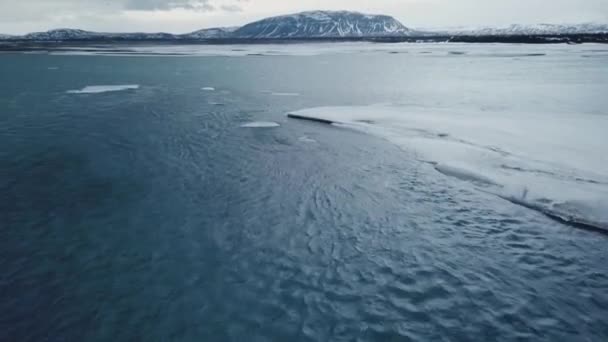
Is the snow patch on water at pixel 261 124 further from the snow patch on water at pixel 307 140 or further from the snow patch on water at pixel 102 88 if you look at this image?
the snow patch on water at pixel 102 88

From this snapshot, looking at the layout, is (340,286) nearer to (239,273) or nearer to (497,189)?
(239,273)

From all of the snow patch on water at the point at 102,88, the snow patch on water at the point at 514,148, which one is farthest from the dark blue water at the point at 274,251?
the snow patch on water at the point at 102,88

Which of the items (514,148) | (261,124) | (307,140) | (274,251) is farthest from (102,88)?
(514,148)

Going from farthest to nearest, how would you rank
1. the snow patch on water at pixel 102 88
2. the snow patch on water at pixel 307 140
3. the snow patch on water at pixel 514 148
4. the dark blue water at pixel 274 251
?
1. the snow patch on water at pixel 102 88
2. the snow patch on water at pixel 307 140
3. the snow patch on water at pixel 514 148
4. the dark blue water at pixel 274 251

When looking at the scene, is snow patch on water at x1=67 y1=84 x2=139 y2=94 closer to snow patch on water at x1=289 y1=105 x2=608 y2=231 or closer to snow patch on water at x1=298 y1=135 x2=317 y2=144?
snow patch on water at x1=289 y1=105 x2=608 y2=231

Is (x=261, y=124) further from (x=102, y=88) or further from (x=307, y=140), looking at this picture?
(x=102, y=88)

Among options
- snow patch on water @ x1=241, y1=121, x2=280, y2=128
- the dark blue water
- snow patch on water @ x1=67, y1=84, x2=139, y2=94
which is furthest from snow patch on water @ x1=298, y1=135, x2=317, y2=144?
snow patch on water @ x1=67, y1=84, x2=139, y2=94
